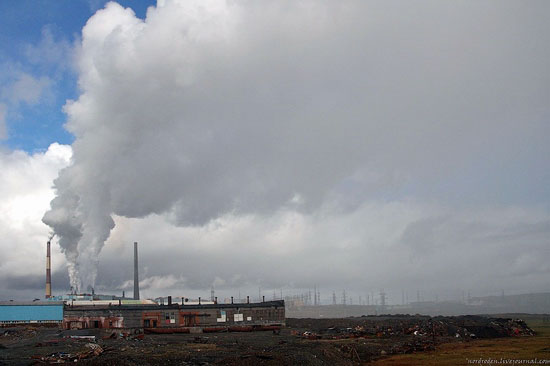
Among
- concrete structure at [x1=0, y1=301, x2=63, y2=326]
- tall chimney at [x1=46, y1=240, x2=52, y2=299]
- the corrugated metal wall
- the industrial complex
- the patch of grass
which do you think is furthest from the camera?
tall chimney at [x1=46, y1=240, x2=52, y2=299]

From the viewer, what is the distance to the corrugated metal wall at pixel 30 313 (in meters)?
95.2

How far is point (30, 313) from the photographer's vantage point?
316 feet

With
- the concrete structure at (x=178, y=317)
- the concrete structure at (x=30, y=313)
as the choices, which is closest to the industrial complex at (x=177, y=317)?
the concrete structure at (x=178, y=317)

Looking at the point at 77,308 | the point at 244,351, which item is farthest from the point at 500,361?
the point at 77,308

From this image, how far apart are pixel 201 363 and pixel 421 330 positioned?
4536 cm

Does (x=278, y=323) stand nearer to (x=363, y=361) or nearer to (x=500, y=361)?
(x=363, y=361)

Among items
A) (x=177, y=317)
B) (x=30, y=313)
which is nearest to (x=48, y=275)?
(x=30, y=313)

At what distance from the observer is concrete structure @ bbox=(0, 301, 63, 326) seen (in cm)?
9481

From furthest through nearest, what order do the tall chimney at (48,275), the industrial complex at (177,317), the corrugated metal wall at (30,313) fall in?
the tall chimney at (48,275)
the corrugated metal wall at (30,313)
the industrial complex at (177,317)

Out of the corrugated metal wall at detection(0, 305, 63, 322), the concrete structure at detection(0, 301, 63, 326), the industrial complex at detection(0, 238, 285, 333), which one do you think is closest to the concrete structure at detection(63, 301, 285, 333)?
the industrial complex at detection(0, 238, 285, 333)

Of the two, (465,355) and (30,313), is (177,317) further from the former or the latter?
(465,355)

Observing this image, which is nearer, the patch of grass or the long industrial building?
the patch of grass

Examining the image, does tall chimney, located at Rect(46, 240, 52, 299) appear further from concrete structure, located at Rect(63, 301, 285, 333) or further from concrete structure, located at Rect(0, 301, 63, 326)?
concrete structure, located at Rect(63, 301, 285, 333)

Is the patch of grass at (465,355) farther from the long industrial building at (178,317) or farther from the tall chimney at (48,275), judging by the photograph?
the tall chimney at (48,275)
